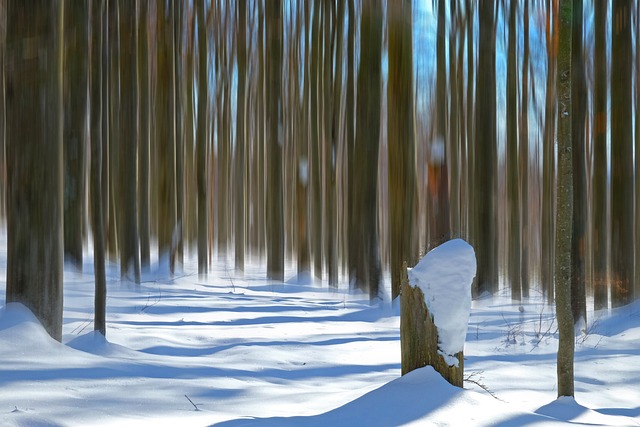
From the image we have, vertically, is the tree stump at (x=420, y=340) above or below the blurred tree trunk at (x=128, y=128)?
below

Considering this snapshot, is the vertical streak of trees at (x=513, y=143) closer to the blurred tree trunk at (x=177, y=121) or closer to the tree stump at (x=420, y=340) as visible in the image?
the blurred tree trunk at (x=177, y=121)

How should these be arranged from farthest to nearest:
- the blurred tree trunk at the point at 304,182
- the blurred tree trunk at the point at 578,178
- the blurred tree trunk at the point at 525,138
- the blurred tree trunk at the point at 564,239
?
1. the blurred tree trunk at the point at 525,138
2. the blurred tree trunk at the point at 304,182
3. the blurred tree trunk at the point at 578,178
4. the blurred tree trunk at the point at 564,239

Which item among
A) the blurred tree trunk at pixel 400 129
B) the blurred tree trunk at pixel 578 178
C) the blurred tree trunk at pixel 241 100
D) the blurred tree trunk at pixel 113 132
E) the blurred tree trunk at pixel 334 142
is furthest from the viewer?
the blurred tree trunk at pixel 241 100

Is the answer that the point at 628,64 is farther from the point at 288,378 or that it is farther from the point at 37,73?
the point at 37,73

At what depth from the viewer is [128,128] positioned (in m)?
14.6

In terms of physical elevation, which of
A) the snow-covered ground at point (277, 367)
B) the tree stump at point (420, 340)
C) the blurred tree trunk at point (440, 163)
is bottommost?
the snow-covered ground at point (277, 367)

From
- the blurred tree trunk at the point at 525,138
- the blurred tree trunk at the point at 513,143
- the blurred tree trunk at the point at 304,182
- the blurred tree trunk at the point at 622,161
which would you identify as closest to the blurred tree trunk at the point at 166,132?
the blurred tree trunk at the point at 304,182

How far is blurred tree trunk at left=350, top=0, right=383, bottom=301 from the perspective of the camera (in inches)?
536

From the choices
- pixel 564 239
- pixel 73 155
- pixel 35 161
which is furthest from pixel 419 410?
pixel 73 155

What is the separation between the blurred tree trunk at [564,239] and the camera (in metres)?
6.22

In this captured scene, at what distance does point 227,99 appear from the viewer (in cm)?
2344

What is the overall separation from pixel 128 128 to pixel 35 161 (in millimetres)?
8838

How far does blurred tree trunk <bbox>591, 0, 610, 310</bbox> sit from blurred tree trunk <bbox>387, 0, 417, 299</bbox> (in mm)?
3781

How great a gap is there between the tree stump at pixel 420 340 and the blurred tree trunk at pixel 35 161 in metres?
3.29
